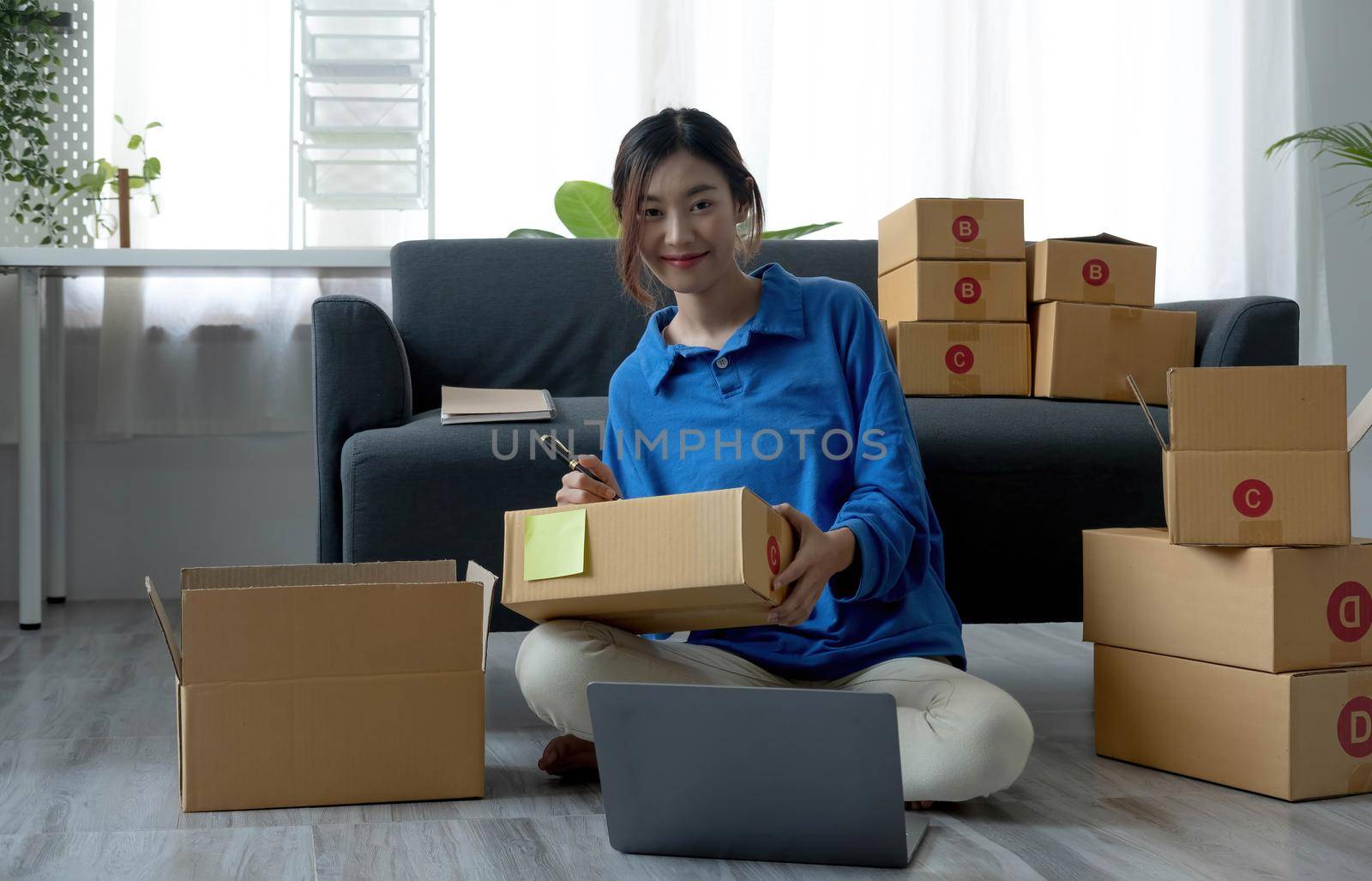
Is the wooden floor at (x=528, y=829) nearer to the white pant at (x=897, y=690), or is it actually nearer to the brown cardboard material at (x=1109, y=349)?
the white pant at (x=897, y=690)

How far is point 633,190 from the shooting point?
1.34 meters

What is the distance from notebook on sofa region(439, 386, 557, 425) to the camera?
5.48 ft

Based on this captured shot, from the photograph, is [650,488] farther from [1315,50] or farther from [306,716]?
[1315,50]

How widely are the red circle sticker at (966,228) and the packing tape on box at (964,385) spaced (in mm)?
232

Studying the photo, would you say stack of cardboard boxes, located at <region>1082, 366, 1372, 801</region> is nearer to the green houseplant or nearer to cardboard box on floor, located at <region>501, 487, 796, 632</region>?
cardboard box on floor, located at <region>501, 487, 796, 632</region>

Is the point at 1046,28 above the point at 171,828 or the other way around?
above

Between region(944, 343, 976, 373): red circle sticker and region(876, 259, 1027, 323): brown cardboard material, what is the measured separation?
5 centimetres

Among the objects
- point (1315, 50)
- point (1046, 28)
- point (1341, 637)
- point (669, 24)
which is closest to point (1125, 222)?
point (1046, 28)

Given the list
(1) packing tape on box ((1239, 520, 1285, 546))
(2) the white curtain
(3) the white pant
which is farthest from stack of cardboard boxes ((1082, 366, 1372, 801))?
(2) the white curtain

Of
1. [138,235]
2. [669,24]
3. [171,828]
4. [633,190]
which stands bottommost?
[171,828]

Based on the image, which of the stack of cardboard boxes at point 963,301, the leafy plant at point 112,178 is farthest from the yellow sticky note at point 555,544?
the leafy plant at point 112,178

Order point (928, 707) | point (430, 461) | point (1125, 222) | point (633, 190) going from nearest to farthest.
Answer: point (928, 707) → point (633, 190) → point (430, 461) → point (1125, 222)

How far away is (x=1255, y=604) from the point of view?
4.04ft

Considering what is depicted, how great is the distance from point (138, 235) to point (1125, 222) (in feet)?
7.65
